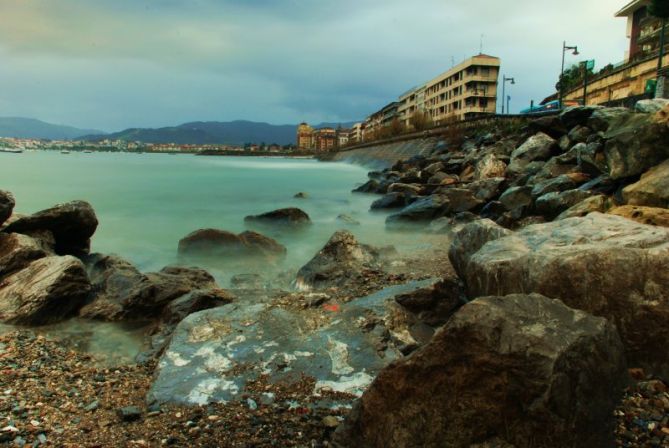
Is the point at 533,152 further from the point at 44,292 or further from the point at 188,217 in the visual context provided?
the point at 44,292

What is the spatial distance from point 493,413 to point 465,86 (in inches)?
3101

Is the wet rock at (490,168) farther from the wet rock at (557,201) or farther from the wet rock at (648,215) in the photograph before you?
the wet rock at (648,215)

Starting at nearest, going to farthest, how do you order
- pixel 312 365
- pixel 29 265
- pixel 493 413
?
pixel 493 413 < pixel 312 365 < pixel 29 265

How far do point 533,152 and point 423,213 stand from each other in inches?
238

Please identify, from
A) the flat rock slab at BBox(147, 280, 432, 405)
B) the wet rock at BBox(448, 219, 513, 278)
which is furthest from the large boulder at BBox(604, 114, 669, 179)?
the flat rock slab at BBox(147, 280, 432, 405)

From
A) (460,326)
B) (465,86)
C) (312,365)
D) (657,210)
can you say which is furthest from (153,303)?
(465,86)

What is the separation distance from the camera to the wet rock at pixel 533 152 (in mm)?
16891

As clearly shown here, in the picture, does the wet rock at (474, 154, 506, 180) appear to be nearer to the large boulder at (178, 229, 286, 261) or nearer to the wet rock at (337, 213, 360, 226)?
the wet rock at (337, 213, 360, 226)

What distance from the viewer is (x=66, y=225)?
9.38 m

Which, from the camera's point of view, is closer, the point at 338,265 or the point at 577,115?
the point at 338,265

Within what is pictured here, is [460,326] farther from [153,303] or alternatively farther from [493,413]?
[153,303]

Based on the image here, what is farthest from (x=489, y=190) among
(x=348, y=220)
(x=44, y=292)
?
(x=44, y=292)

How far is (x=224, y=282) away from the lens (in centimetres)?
888

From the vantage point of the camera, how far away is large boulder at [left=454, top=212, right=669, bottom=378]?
345 centimetres
